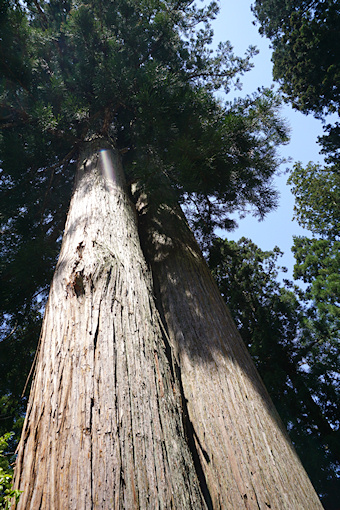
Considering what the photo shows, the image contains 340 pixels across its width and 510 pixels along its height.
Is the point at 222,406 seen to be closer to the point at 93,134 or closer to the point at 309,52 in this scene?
the point at 93,134

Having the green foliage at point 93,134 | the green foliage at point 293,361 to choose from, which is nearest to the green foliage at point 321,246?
the green foliage at point 293,361

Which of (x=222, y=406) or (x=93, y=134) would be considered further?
(x=93, y=134)

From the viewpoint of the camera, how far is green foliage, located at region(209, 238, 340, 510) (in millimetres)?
5008

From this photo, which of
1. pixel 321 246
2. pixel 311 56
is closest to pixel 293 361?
pixel 321 246

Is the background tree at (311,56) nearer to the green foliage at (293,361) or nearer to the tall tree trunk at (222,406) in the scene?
the green foliage at (293,361)

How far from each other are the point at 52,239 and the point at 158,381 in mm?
3255

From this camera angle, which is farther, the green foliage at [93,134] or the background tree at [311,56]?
the background tree at [311,56]

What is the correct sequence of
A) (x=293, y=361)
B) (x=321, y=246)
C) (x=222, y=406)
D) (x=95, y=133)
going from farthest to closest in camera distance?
1. (x=321, y=246)
2. (x=293, y=361)
3. (x=95, y=133)
4. (x=222, y=406)

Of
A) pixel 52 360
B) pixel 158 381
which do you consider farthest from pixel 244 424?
pixel 52 360

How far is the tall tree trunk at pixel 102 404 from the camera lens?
1015 mm

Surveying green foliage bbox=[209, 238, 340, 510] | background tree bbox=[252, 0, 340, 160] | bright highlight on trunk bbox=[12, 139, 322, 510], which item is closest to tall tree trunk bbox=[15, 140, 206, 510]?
bright highlight on trunk bbox=[12, 139, 322, 510]

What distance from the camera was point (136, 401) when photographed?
127 centimetres

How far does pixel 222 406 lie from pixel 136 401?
0.77 meters

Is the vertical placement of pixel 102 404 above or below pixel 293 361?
below
